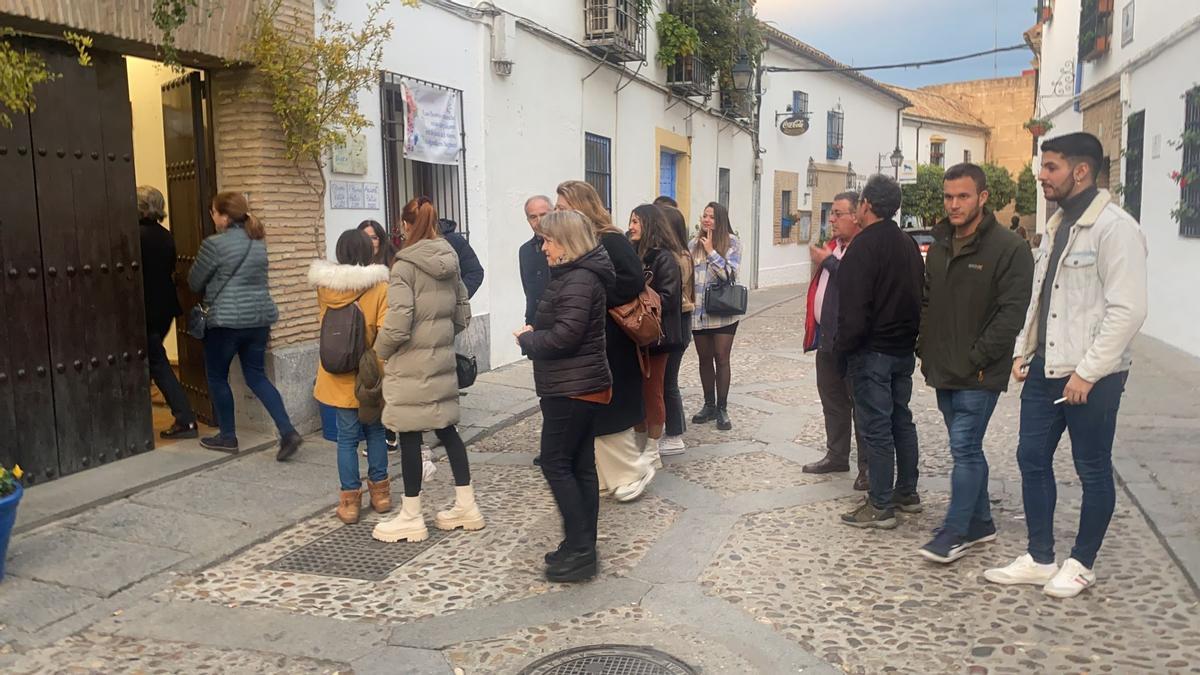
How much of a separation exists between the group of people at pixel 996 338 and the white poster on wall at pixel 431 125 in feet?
13.7

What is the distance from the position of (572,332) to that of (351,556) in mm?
1644

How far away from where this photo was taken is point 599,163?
1254 centimetres

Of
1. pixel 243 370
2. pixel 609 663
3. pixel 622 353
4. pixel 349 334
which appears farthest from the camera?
pixel 243 370

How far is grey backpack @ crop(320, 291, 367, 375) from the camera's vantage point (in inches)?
186

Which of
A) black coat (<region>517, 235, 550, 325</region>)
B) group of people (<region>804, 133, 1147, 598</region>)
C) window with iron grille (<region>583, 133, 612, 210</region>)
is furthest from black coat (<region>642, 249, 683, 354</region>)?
window with iron grille (<region>583, 133, 612, 210</region>)

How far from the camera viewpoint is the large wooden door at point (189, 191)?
6.45 meters

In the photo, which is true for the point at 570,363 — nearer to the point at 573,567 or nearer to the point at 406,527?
the point at 573,567

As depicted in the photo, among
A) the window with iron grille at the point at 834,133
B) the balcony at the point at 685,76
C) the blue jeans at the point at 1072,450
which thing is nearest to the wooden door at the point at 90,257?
the blue jeans at the point at 1072,450

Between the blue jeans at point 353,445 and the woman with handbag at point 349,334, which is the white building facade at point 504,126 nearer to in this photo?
the woman with handbag at point 349,334

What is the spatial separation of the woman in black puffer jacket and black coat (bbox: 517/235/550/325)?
169 cm

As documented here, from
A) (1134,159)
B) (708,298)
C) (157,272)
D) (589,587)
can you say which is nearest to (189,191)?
(157,272)

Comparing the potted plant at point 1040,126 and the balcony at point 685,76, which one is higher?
the balcony at point 685,76

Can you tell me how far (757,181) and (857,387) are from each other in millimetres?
16402

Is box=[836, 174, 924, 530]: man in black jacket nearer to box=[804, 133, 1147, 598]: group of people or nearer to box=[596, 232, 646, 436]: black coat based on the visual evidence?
box=[804, 133, 1147, 598]: group of people
